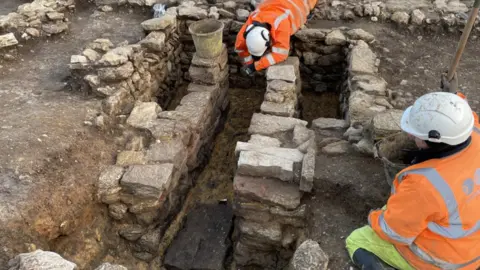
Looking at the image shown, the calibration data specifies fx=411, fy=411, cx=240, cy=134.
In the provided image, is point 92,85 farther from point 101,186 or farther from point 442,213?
point 442,213

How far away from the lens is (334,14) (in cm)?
719

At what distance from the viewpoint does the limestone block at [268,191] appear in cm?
404

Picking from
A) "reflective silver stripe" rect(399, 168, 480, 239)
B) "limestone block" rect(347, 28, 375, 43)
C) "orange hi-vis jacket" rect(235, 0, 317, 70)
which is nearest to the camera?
"reflective silver stripe" rect(399, 168, 480, 239)

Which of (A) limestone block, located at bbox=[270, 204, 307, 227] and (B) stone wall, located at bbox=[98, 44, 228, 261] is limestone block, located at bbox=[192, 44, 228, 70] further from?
(A) limestone block, located at bbox=[270, 204, 307, 227]

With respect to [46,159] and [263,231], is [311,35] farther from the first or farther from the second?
[46,159]

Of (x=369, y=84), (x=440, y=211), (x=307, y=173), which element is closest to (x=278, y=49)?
(x=369, y=84)

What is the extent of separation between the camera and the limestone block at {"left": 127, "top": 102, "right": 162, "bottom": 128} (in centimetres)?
512

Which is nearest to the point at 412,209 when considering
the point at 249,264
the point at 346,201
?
the point at 346,201

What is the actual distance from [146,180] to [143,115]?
3.61ft

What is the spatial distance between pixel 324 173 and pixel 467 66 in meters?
3.53

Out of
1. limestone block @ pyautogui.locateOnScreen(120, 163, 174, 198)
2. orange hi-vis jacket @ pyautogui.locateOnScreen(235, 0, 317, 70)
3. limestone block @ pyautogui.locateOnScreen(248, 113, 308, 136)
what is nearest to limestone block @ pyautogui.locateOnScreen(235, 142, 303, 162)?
limestone block @ pyautogui.locateOnScreen(248, 113, 308, 136)

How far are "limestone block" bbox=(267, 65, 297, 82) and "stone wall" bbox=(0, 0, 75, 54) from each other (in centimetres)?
349

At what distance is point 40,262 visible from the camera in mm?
3055

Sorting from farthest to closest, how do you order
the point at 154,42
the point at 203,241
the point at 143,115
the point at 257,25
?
1. the point at 154,42
2. the point at 257,25
3. the point at 143,115
4. the point at 203,241
